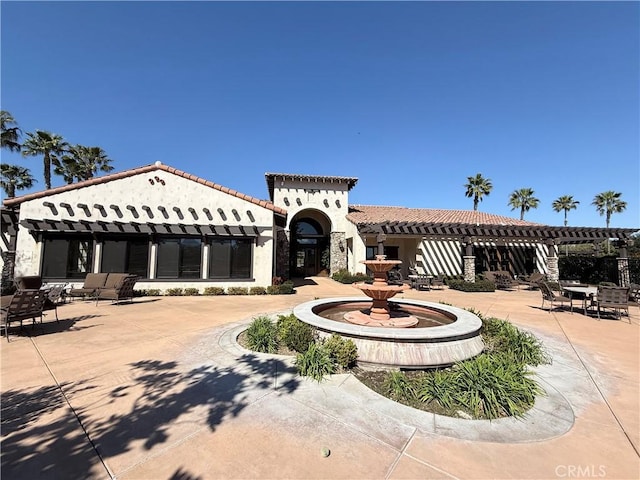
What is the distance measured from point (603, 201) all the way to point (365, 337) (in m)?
Result: 50.1

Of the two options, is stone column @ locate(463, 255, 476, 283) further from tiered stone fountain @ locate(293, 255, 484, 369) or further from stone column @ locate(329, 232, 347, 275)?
tiered stone fountain @ locate(293, 255, 484, 369)

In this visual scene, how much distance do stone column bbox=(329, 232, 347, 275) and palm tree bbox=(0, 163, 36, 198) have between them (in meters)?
27.7

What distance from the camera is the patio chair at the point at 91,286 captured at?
11.9 meters

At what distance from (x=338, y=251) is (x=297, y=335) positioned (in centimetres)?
1843

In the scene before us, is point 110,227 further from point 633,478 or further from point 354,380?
point 633,478

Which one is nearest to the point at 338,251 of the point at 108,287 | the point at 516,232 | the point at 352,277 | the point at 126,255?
the point at 352,277

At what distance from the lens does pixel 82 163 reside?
2561cm

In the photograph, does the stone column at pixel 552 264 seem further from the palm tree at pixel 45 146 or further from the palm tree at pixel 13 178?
the palm tree at pixel 13 178

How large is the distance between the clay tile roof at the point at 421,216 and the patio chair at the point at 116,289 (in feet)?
48.9

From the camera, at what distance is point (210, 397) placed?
3.84 meters

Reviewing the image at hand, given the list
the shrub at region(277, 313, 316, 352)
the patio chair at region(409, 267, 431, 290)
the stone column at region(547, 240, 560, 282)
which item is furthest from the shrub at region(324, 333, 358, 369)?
the stone column at region(547, 240, 560, 282)

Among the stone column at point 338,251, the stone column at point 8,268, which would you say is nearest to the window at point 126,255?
the stone column at point 8,268

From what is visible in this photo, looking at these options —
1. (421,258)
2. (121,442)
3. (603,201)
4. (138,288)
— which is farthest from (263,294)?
(603,201)

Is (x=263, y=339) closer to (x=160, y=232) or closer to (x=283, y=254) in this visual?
(x=160, y=232)
